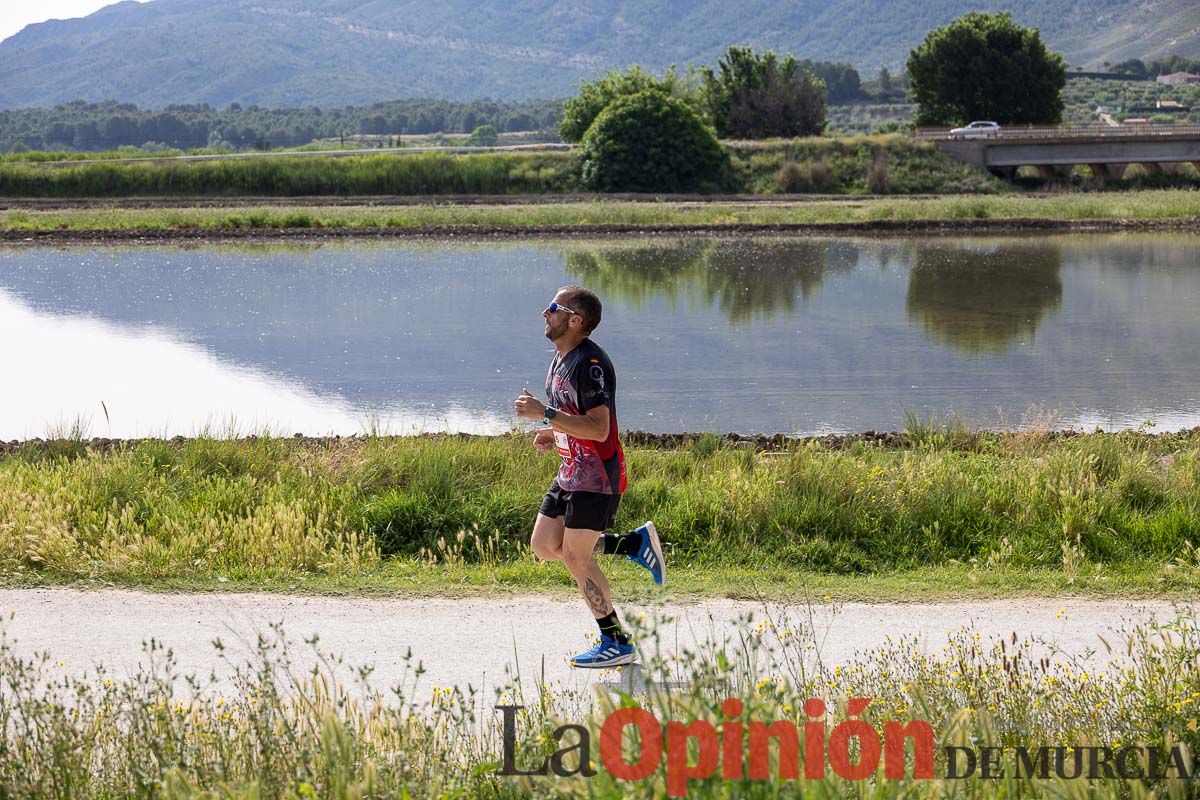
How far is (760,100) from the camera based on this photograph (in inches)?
2872

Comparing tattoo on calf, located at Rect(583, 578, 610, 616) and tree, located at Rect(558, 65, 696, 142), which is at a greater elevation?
tree, located at Rect(558, 65, 696, 142)

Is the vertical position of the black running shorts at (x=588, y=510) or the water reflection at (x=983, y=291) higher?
the black running shorts at (x=588, y=510)

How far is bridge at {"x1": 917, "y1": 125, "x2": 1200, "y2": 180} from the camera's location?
62.1 meters

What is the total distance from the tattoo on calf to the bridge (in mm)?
58220

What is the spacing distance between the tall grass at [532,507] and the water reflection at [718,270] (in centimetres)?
1353

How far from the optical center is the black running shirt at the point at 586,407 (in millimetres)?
6812

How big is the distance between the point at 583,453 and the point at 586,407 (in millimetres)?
271

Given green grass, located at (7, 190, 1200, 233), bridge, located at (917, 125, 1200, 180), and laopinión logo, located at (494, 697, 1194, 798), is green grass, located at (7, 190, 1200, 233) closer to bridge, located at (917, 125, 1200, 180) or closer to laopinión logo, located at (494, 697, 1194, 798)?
bridge, located at (917, 125, 1200, 180)

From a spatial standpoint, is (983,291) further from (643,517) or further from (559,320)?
(559,320)

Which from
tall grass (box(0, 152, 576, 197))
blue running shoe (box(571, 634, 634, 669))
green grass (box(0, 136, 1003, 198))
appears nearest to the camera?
blue running shoe (box(571, 634, 634, 669))

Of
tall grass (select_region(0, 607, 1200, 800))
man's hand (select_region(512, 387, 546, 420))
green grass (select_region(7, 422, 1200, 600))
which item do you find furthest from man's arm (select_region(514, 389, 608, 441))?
green grass (select_region(7, 422, 1200, 600))

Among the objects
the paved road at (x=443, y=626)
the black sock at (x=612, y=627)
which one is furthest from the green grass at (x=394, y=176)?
the black sock at (x=612, y=627)

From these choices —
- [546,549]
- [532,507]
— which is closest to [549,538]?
[546,549]

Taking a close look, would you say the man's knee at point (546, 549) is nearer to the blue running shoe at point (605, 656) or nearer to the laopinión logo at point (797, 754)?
the blue running shoe at point (605, 656)
